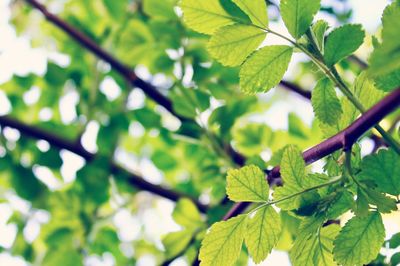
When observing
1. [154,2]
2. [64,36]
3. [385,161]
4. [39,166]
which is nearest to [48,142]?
[39,166]

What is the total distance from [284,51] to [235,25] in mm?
50

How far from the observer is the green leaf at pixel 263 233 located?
1.46 feet

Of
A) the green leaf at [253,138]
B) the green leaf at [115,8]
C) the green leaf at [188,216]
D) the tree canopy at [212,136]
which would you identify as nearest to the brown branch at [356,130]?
the tree canopy at [212,136]

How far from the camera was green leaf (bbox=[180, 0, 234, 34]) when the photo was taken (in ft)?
1.45

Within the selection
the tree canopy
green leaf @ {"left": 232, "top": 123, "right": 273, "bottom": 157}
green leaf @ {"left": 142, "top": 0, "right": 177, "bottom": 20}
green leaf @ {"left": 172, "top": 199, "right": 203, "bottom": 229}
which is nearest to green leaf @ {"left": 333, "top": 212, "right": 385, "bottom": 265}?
the tree canopy

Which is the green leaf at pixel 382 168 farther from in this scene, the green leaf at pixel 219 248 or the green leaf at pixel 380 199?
the green leaf at pixel 219 248

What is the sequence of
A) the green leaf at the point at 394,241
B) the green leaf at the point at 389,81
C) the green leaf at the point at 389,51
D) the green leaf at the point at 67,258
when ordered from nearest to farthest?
the green leaf at the point at 389,51
the green leaf at the point at 389,81
the green leaf at the point at 394,241
the green leaf at the point at 67,258

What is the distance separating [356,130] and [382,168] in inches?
3.7

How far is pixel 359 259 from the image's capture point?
430mm

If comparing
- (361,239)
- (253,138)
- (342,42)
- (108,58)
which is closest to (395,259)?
(361,239)

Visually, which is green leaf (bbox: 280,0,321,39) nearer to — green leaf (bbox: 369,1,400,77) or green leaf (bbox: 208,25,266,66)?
green leaf (bbox: 208,25,266,66)

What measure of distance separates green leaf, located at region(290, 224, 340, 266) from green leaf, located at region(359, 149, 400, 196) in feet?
0.24

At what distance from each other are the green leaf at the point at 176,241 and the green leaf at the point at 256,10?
0.45 metres

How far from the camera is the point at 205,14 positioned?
45cm
